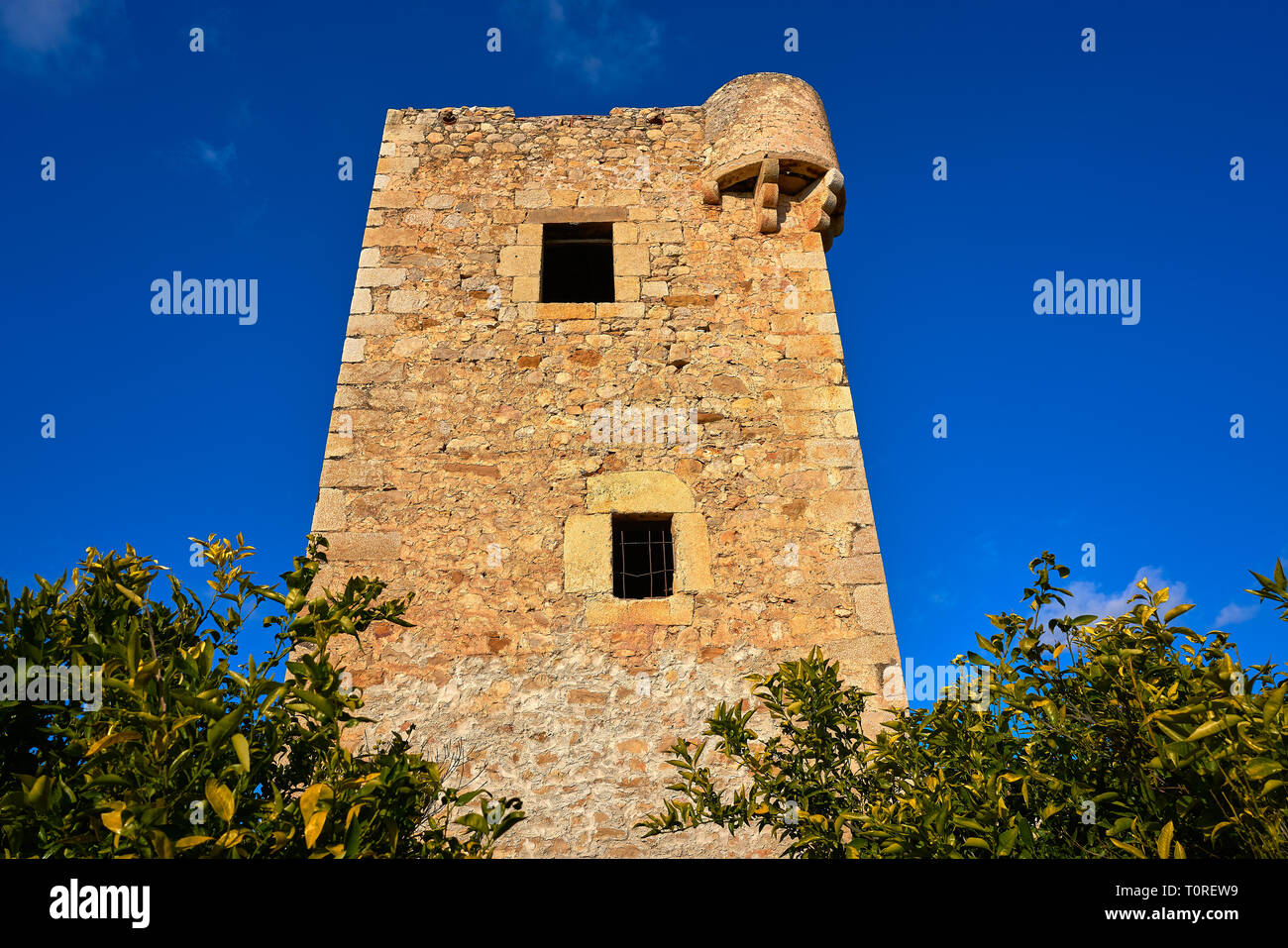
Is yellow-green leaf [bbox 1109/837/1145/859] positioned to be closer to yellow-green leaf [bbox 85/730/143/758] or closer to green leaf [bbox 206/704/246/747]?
green leaf [bbox 206/704/246/747]

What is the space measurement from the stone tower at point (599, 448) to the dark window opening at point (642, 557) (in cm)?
2

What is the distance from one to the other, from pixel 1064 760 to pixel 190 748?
108 inches

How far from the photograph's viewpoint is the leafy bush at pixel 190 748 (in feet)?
7.14

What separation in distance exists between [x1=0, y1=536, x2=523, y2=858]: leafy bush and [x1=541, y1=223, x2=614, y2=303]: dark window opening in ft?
14.2

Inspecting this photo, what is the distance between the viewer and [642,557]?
584cm

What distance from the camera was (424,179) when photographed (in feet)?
23.4

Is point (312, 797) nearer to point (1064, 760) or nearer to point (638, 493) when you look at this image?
point (1064, 760)

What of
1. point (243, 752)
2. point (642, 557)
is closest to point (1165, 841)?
point (243, 752)

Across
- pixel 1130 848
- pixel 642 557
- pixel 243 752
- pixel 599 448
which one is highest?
pixel 599 448

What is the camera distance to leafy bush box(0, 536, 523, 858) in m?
2.18

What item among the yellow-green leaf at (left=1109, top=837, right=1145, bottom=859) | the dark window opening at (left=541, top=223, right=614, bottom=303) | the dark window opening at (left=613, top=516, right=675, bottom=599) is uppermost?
the dark window opening at (left=541, top=223, right=614, bottom=303)

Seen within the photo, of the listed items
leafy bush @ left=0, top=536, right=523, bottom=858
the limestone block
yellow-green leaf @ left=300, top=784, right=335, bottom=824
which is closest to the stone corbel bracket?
the limestone block
